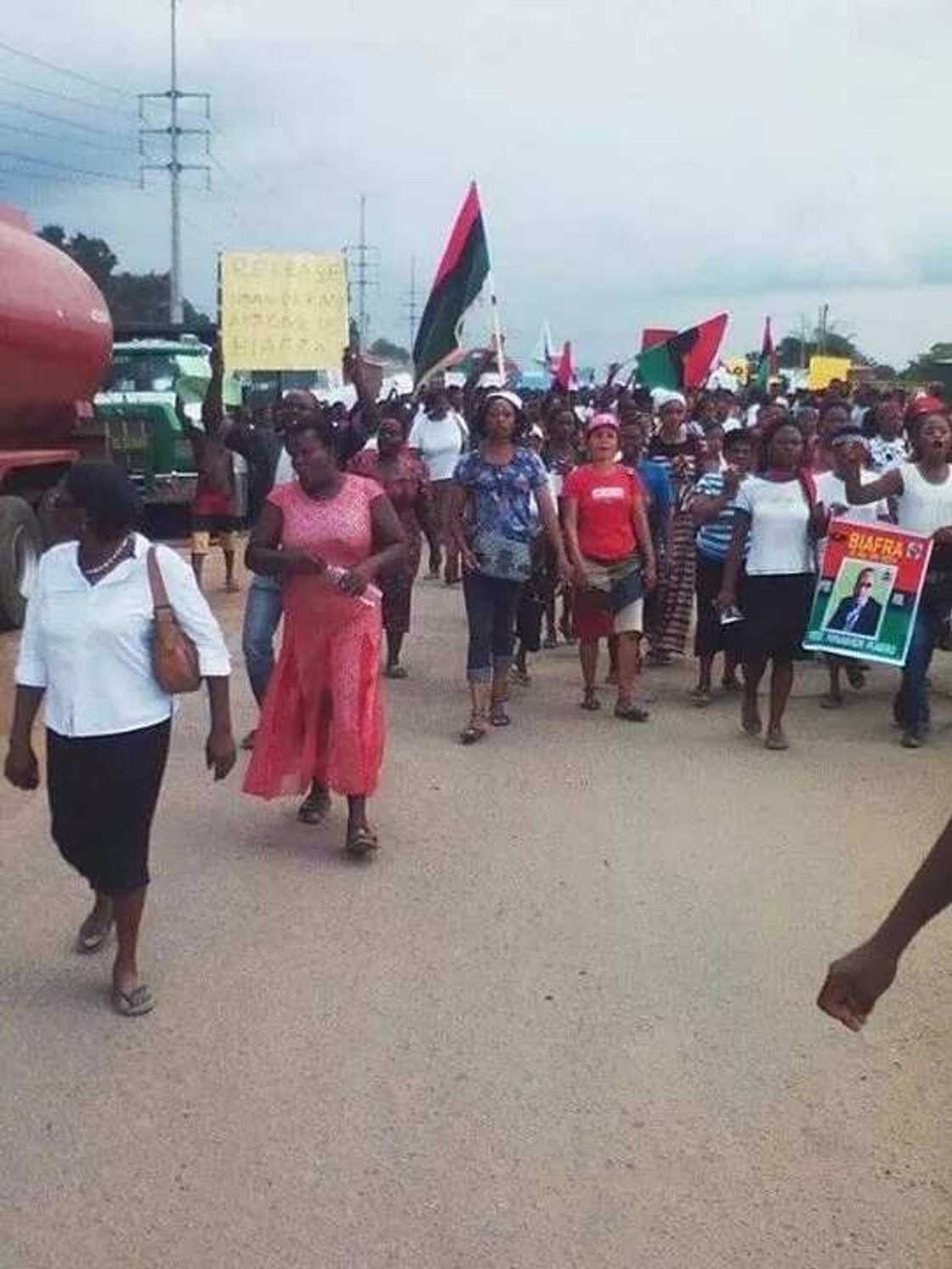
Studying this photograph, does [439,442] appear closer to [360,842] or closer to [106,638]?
[360,842]

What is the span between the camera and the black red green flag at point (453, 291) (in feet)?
36.3

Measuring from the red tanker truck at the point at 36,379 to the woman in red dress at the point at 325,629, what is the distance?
5788 millimetres

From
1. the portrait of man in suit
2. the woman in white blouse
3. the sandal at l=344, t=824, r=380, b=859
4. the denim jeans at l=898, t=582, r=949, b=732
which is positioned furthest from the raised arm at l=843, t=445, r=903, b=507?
the woman in white blouse

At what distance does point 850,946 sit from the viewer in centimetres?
496

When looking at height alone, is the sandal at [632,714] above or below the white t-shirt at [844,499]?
below

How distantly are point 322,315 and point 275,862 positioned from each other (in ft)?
30.1

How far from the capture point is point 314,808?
6.29m

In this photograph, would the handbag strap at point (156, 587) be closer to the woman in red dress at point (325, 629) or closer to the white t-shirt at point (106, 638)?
the white t-shirt at point (106, 638)

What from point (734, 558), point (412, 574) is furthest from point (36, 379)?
point (734, 558)

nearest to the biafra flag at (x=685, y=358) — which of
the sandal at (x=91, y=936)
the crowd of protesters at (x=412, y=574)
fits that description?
the crowd of protesters at (x=412, y=574)

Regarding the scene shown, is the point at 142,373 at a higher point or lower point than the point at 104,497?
lower

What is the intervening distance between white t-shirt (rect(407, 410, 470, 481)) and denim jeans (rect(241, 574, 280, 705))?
21.7 ft

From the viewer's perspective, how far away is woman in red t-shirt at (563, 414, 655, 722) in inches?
325

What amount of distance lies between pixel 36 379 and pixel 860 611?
21.8 feet
